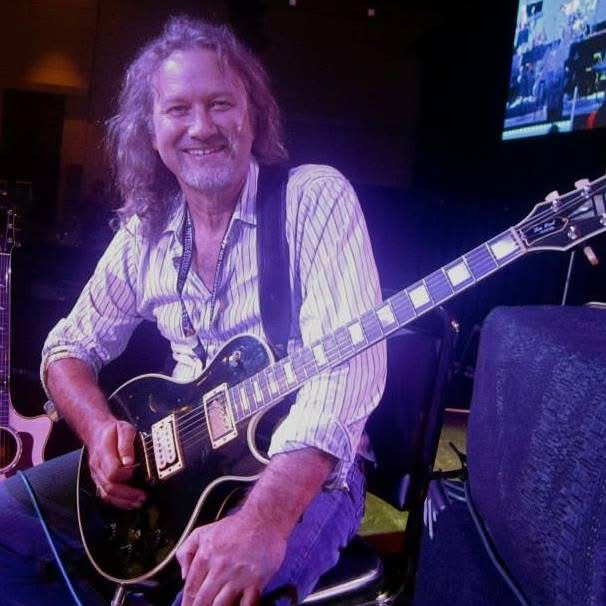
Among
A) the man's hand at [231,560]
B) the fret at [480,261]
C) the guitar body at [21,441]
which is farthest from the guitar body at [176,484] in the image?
the guitar body at [21,441]

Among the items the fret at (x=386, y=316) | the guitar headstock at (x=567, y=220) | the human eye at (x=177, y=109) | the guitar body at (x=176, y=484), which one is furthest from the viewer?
the human eye at (x=177, y=109)

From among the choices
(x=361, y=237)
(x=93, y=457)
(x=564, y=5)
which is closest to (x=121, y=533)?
(x=93, y=457)

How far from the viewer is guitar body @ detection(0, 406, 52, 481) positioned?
2.49 m

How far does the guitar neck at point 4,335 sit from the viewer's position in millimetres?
2508

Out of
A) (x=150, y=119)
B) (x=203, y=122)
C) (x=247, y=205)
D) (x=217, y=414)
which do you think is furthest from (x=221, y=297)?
(x=150, y=119)

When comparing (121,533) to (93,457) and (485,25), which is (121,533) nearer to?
(93,457)

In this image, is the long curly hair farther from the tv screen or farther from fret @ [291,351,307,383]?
the tv screen

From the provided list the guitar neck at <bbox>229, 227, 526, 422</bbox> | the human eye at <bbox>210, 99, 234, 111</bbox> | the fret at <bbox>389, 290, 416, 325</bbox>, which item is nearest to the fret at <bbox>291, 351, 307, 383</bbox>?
the guitar neck at <bbox>229, 227, 526, 422</bbox>

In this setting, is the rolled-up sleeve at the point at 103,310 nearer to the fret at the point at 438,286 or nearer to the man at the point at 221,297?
the man at the point at 221,297

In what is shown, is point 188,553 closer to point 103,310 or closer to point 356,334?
point 356,334

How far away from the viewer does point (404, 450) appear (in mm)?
1424

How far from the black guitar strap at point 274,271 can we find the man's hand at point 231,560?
18.0 inches

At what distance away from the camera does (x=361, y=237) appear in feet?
4.60

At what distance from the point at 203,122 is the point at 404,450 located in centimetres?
94
